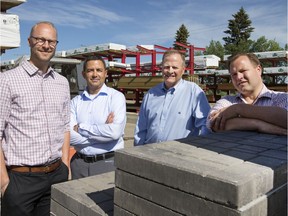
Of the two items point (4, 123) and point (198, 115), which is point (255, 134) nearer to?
point (198, 115)

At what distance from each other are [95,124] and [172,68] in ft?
2.64

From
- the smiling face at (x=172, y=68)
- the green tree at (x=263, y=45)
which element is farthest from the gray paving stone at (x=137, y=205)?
the green tree at (x=263, y=45)

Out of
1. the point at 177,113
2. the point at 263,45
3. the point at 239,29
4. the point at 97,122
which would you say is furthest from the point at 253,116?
the point at 263,45

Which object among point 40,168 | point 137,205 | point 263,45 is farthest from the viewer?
point 263,45

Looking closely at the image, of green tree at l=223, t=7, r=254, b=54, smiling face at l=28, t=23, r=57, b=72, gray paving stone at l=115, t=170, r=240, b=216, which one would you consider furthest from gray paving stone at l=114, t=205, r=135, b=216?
green tree at l=223, t=7, r=254, b=54

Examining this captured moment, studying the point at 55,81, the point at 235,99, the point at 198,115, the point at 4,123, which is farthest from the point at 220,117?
the point at 4,123

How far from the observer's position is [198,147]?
4.47 feet

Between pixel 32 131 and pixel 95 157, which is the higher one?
pixel 32 131

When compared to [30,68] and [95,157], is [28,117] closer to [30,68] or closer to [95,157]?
[30,68]

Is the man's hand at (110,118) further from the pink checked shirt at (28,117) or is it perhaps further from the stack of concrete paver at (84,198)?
the stack of concrete paver at (84,198)

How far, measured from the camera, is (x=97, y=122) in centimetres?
262

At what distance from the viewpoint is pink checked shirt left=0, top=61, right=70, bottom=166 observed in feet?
6.49

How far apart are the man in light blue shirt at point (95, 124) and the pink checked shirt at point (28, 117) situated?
368 millimetres

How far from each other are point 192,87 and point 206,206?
65.8 inches
